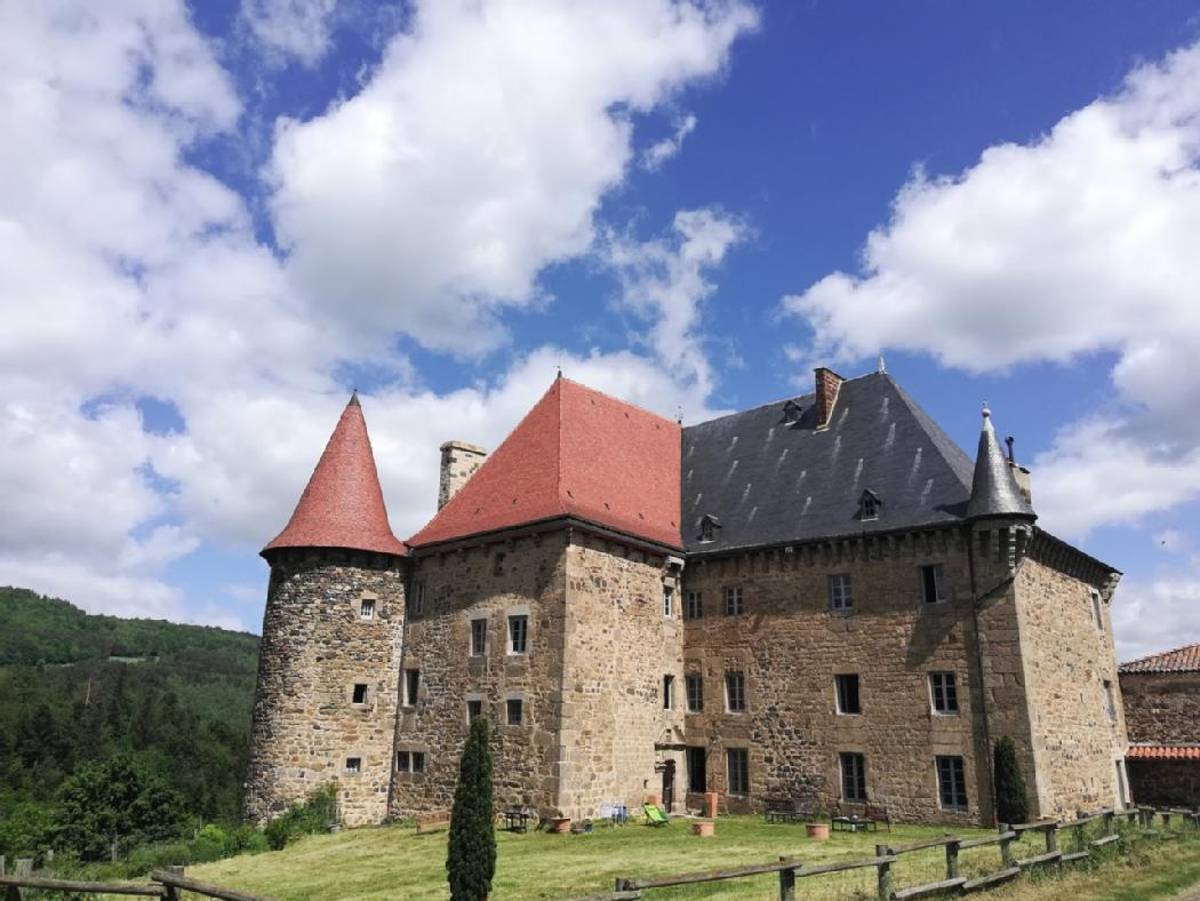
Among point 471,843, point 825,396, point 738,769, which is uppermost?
point 825,396

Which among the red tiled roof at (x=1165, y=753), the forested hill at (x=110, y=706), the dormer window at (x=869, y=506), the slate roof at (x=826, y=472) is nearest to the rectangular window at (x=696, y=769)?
the slate roof at (x=826, y=472)

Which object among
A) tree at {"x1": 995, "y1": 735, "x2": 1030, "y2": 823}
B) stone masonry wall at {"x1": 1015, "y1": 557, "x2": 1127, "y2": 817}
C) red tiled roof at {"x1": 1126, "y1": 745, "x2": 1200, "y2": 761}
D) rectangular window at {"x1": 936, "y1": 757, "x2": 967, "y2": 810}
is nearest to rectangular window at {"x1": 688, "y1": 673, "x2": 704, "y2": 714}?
rectangular window at {"x1": 936, "y1": 757, "x2": 967, "y2": 810}

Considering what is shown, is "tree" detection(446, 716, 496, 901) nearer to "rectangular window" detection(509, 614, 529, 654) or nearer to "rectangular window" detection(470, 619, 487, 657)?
"rectangular window" detection(509, 614, 529, 654)

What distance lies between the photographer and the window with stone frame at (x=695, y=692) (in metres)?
26.7

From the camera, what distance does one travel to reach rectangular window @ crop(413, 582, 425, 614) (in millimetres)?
27297

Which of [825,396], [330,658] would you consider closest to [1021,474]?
[825,396]

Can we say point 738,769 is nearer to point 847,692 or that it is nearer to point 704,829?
point 847,692

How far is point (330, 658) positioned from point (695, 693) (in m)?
11.0

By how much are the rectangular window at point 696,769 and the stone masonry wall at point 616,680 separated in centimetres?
61

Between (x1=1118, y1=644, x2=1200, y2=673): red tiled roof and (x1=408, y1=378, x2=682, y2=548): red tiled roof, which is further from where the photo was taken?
(x1=1118, y1=644, x2=1200, y2=673): red tiled roof

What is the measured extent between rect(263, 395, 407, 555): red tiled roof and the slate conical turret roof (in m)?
16.9

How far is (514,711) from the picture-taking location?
23.5 meters

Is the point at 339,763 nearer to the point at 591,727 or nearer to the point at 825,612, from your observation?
the point at 591,727

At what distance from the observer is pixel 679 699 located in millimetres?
26781
